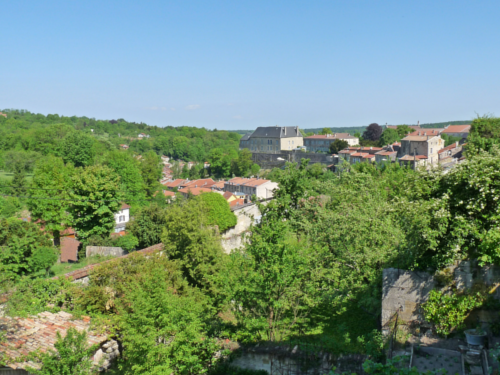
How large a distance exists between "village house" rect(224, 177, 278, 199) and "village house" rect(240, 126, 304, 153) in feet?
128

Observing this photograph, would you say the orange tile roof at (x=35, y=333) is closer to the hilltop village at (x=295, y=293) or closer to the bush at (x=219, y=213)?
the hilltop village at (x=295, y=293)

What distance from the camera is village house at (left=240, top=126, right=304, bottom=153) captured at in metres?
101

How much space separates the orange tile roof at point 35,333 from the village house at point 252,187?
40.2m

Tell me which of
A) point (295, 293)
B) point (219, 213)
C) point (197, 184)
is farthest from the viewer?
point (197, 184)

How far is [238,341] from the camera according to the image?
1033 centimetres

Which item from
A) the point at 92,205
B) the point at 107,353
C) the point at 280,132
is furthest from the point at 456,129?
the point at 107,353

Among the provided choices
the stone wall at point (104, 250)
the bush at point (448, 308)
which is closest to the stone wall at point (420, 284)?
the bush at point (448, 308)

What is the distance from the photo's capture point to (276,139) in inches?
3996

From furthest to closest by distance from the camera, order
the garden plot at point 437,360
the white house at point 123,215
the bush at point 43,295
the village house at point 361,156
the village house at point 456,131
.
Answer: the village house at point 456,131 → the village house at point 361,156 → the white house at point 123,215 → the bush at point 43,295 → the garden plot at point 437,360

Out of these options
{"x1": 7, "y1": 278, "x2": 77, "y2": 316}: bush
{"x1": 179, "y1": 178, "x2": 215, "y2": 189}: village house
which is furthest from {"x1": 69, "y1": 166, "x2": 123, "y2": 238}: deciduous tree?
{"x1": 179, "y1": 178, "x2": 215, "y2": 189}: village house

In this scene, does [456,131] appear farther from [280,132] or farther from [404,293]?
[404,293]

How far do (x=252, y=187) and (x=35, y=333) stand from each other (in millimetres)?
46484

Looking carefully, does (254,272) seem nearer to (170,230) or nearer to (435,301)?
(435,301)

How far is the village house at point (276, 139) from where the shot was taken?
332ft
